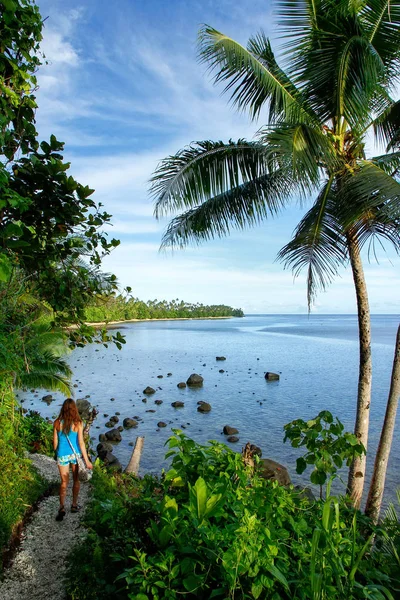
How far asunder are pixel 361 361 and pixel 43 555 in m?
5.46

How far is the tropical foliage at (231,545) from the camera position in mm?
1997

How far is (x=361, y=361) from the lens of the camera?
7043mm

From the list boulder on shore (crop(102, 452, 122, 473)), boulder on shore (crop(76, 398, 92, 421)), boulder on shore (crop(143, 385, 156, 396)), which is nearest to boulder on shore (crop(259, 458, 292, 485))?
boulder on shore (crop(102, 452, 122, 473))

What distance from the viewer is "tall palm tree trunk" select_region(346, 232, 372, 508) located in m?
6.84

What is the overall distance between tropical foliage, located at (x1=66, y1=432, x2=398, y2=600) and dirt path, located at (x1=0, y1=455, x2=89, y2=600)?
2.77 meters

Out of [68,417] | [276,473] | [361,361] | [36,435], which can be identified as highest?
[361,361]

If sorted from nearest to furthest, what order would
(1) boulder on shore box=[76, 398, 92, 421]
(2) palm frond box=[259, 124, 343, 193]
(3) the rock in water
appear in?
1. (2) palm frond box=[259, 124, 343, 193]
2. (1) boulder on shore box=[76, 398, 92, 421]
3. (3) the rock in water

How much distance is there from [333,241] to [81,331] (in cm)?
503

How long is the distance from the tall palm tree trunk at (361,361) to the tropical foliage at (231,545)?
167 inches

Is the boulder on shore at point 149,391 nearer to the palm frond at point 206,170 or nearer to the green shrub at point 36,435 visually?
the green shrub at point 36,435

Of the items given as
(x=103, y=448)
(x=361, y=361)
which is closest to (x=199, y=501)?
(x=361, y=361)

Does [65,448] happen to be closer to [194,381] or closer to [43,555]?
[43,555]

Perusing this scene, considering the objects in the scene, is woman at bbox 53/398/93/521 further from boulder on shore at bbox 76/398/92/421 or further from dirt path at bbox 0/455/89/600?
boulder on shore at bbox 76/398/92/421

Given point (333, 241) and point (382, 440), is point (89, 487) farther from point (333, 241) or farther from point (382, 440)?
point (333, 241)
